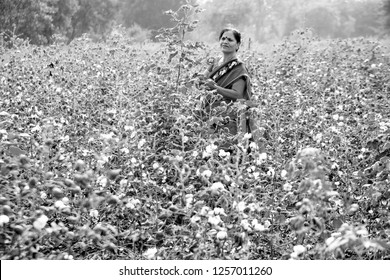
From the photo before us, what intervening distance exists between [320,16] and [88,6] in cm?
3215

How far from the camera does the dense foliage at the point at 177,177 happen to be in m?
1.96

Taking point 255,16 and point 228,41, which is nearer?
point 228,41

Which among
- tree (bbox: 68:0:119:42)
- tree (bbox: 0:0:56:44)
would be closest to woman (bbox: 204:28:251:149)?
tree (bbox: 0:0:56:44)

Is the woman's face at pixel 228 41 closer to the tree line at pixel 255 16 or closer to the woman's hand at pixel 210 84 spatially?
the woman's hand at pixel 210 84

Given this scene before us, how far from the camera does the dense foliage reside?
1.96 m

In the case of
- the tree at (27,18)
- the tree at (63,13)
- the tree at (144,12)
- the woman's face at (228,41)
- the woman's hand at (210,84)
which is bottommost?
the woman's hand at (210,84)

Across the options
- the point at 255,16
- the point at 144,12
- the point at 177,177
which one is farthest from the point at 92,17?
the point at 177,177

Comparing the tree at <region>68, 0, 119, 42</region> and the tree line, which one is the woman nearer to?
the tree line

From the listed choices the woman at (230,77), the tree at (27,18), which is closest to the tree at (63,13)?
the tree at (27,18)

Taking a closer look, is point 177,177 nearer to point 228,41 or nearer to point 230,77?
point 230,77

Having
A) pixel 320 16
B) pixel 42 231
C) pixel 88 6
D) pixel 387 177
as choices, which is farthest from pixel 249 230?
pixel 320 16

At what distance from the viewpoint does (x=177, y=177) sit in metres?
2.97

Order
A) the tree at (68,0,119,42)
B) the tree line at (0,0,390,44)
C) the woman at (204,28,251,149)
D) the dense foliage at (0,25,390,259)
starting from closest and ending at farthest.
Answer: the dense foliage at (0,25,390,259), the woman at (204,28,251,149), the tree at (68,0,119,42), the tree line at (0,0,390,44)
